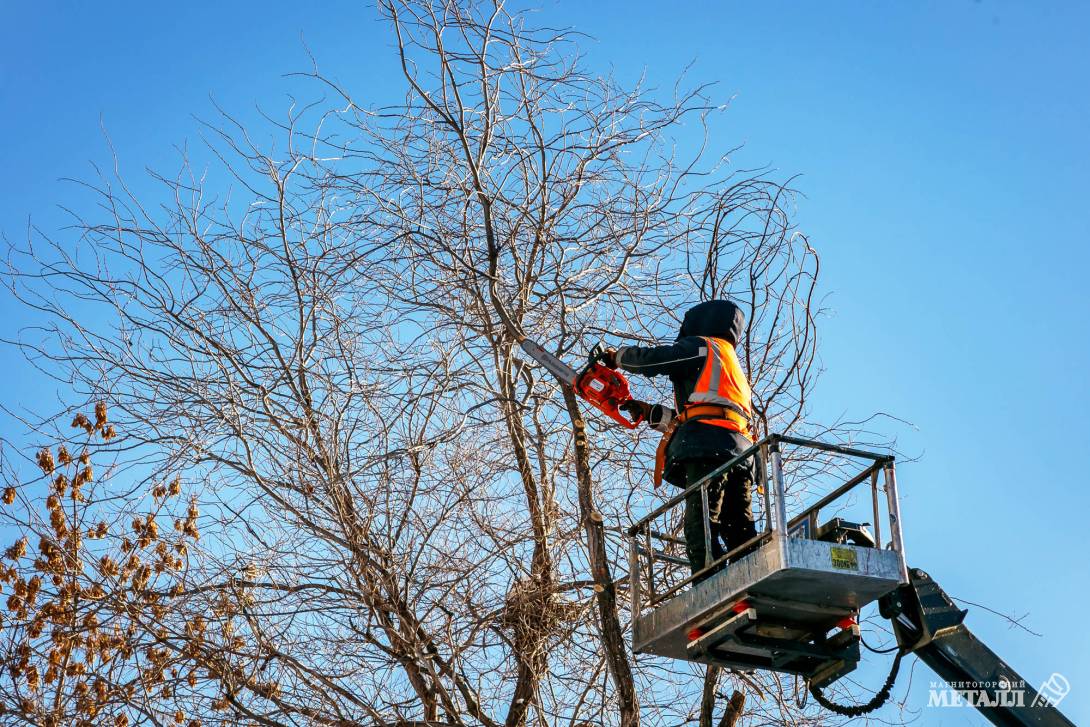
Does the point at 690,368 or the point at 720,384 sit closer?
the point at 720,384

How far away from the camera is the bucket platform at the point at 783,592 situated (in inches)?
272

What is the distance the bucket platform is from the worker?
0.82 ft

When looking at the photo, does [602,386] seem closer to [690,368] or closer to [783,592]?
[690,368]

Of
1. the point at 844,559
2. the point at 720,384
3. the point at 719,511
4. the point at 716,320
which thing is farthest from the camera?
the point at 716,320

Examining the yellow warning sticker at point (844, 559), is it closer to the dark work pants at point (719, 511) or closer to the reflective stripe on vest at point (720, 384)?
the dark work pants at point (719, 511)

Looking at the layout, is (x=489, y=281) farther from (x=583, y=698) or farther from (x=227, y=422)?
(x=583, y=698)

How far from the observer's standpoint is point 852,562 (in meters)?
6.95

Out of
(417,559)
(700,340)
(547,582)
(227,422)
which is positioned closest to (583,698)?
(547,582)

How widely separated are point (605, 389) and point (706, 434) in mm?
1134

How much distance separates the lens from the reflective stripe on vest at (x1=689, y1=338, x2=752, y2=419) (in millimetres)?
7957

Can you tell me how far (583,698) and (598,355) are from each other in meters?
2.45

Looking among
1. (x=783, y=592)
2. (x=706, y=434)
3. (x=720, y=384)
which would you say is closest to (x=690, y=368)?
(x=720, y=384)

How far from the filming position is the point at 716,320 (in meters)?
8.55

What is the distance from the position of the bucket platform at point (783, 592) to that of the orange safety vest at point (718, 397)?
0.63 metres
